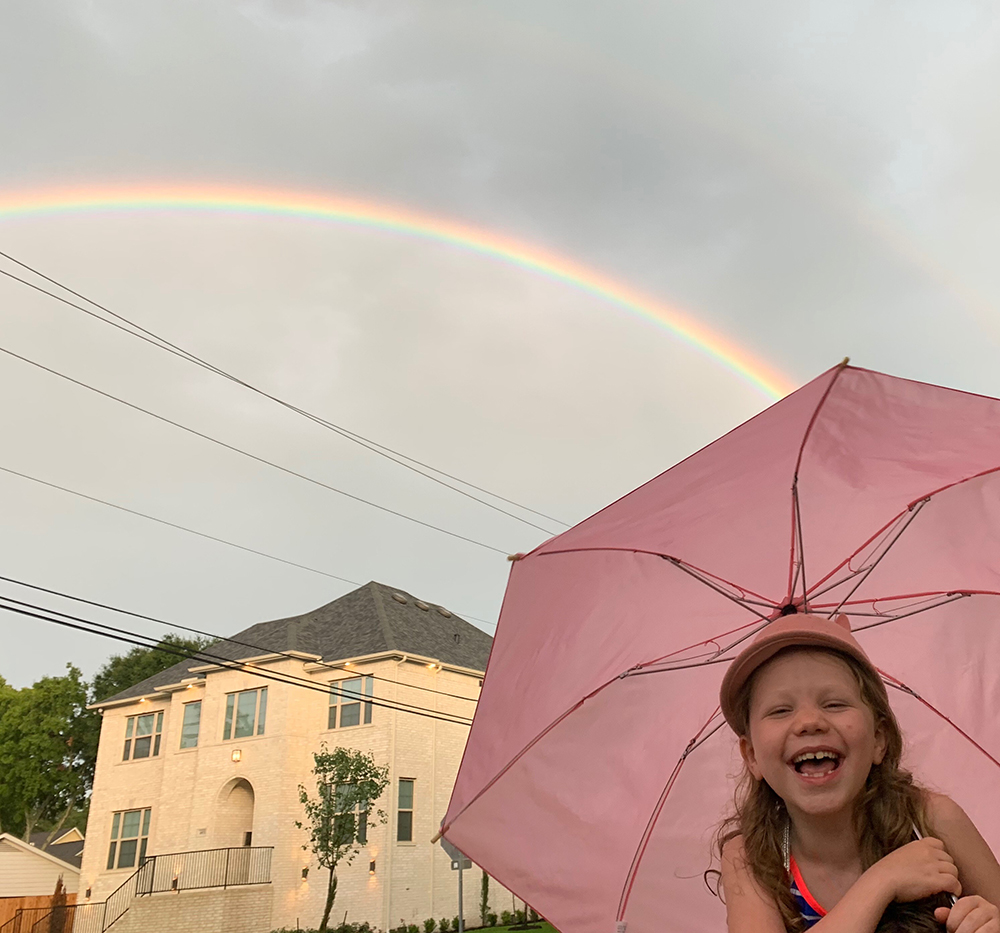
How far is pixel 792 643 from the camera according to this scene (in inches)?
89.0

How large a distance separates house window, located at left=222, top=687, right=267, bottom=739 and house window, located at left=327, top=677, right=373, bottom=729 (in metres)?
2.26

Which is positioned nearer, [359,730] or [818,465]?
[818,465]

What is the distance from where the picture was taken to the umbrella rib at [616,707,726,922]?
343cm

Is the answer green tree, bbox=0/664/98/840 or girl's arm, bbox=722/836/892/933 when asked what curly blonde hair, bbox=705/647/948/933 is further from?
green tree, bbox=0/664/98/840

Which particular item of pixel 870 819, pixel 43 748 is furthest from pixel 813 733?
pixel 43 748

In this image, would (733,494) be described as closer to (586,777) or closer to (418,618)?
(586,777)

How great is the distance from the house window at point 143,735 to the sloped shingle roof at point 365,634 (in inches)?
38.8

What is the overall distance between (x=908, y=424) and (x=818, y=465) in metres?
0.29

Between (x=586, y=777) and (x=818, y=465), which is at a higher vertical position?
(x=818, y=465)

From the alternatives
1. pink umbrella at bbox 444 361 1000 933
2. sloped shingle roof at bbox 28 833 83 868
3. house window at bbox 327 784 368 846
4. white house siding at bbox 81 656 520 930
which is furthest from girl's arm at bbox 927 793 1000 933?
sloped shingle roof at bbox 28 833 83 868

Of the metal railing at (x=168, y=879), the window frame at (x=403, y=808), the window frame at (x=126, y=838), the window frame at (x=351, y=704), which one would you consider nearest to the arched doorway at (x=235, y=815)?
the metal railing at (x=168, y=879)

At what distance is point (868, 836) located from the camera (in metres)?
2.16

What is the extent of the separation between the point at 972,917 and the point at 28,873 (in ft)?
137

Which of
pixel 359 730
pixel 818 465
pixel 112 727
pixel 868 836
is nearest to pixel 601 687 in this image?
pixel 818 465
